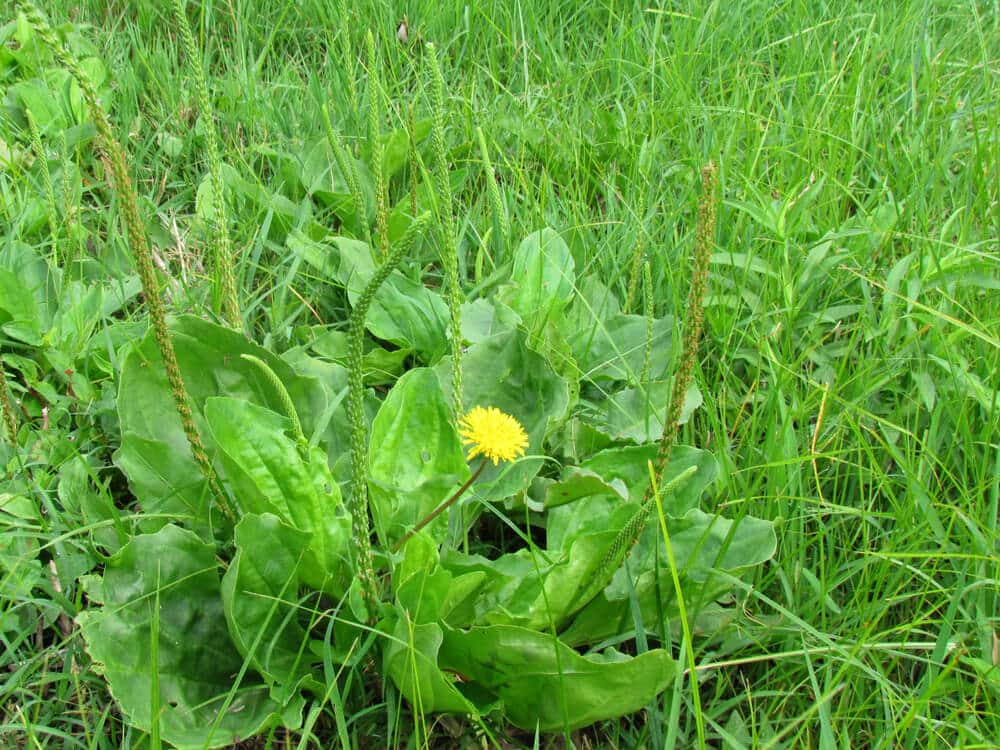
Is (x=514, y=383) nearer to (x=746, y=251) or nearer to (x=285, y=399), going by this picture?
(x=285, y=399)

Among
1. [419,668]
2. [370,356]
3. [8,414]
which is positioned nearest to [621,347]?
[370,356]

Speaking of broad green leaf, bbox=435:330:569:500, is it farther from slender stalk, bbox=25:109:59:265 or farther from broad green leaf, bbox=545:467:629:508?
slender stalk, bbox=25:109:59:265

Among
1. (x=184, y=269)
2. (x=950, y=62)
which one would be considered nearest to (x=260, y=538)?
(x=184, y=269)

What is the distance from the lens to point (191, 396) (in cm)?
211

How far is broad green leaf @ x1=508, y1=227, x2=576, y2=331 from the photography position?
8.38 feet

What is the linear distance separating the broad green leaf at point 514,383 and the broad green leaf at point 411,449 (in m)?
0.18

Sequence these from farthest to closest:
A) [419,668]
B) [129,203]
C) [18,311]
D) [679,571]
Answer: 1. [18,311]
2. [679,571]
3. [419,668]
4. [129,203]

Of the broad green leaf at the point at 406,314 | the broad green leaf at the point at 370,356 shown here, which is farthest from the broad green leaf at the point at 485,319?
the broad green leaf at the point at 370,356

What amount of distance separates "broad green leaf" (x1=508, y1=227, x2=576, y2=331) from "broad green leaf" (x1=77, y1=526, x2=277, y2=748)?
1.09 m

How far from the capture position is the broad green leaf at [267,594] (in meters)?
1.70

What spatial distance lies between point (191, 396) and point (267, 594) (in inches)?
20.8

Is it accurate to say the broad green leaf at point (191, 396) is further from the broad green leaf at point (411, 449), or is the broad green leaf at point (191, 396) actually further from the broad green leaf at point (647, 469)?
the broad green leaf at point (647, 469)

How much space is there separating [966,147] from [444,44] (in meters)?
1.93

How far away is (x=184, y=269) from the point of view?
2742 millimetres
